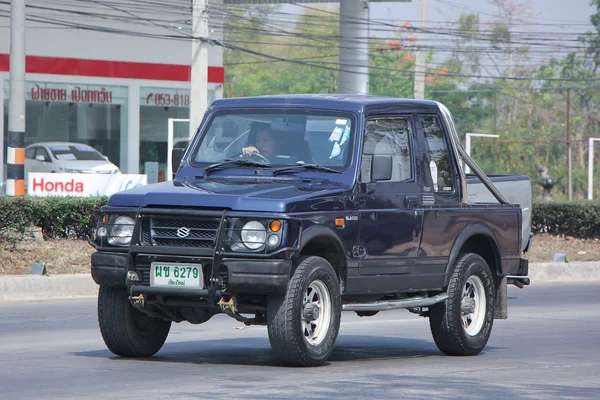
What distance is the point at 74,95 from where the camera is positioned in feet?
124

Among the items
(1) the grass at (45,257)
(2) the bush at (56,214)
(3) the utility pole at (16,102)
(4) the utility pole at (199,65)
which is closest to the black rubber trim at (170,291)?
(1) the grass at (45,257)

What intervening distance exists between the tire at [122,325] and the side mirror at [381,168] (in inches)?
83.9

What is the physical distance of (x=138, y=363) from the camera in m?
9.05

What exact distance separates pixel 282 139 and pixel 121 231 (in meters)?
1.61

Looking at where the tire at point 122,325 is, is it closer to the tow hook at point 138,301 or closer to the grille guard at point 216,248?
the tow hook at point 138,301

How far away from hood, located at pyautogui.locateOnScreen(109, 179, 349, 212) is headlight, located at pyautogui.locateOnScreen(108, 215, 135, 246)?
118mm

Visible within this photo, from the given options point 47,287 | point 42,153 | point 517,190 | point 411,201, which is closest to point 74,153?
point 42,153

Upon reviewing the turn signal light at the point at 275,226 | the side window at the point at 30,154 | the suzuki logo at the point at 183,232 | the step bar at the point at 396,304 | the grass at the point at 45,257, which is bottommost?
the grass at the point at 45,257

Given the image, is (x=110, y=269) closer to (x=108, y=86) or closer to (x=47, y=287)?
(x=47, y=287)

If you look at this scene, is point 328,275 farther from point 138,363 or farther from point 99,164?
point 99,164

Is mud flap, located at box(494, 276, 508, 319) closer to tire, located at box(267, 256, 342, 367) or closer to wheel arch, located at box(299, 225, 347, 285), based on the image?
wheel arch, located at box(299, 225, 347, 285)

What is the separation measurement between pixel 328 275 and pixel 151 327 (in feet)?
5.45

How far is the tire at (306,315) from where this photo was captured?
838 centimetres

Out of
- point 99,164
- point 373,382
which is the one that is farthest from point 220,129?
point 99,164
